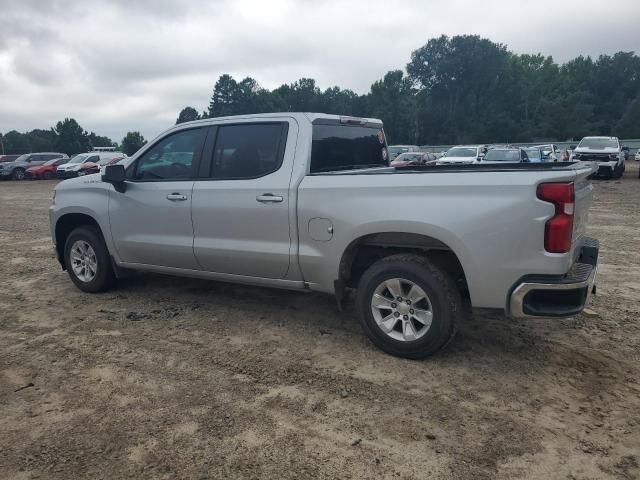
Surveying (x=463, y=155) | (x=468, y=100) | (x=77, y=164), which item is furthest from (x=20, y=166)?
(x=468, y=100)

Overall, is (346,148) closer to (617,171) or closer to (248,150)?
(248,150)

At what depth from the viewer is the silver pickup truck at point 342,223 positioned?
3.47 m

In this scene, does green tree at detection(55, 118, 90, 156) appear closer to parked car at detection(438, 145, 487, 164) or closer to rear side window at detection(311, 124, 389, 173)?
parked car at detection(438, 145, 487, 164)

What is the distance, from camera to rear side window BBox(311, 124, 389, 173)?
4.58 m

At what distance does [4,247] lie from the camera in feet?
30.2

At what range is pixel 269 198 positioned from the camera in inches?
173

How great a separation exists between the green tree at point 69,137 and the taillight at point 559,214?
77504 millimetres

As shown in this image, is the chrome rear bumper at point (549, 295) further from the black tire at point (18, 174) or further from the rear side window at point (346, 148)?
the black tire at point (18, 174)

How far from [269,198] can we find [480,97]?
294 ft

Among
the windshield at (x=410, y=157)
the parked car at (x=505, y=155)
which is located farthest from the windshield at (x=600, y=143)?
the windshield at (x=410, y=157)

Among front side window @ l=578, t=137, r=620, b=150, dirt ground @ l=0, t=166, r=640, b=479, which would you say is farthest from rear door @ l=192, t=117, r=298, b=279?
front side window @ l=578, t=137, r=620, b=150

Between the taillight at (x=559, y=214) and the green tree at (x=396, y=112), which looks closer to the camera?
the taillight at (x=559, y=214)

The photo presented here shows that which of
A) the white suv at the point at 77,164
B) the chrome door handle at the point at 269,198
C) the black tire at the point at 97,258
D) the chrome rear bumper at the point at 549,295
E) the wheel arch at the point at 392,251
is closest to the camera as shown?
the chrome rear bumper at the point at 549,295

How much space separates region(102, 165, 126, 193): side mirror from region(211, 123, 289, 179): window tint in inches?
43.3
